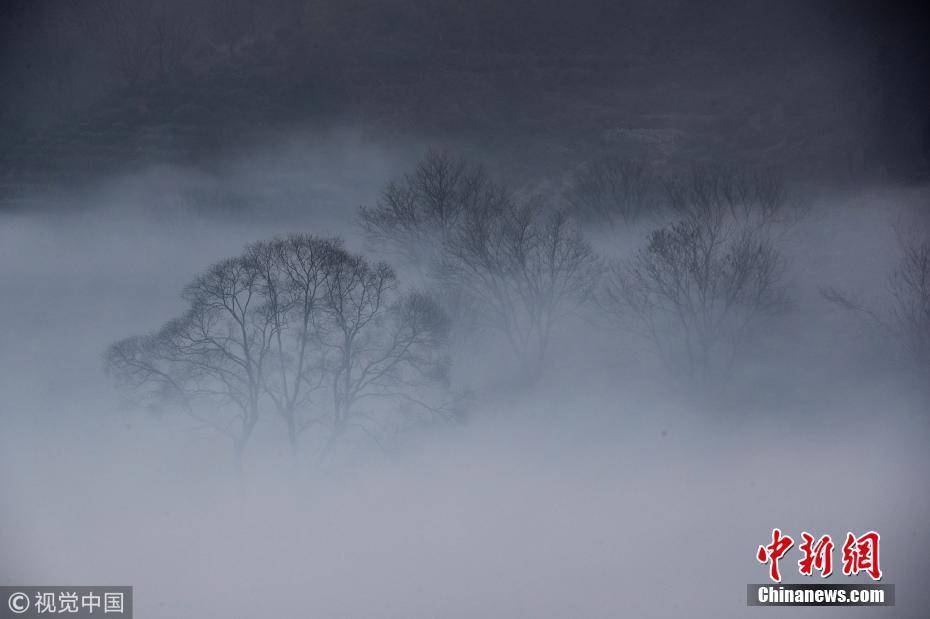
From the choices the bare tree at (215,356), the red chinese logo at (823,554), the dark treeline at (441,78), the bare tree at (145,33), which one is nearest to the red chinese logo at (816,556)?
the red chinese logo at (823,554)

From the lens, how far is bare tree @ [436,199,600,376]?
11.5 metres

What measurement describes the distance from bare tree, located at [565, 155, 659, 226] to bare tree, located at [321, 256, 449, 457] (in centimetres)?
259

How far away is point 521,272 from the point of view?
11.8 m

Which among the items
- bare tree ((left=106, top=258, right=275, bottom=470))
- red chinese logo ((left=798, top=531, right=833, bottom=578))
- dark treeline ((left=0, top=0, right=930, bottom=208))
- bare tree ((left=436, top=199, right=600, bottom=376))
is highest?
dark treeline ((left=0, top=0, right=930, bottom=208))

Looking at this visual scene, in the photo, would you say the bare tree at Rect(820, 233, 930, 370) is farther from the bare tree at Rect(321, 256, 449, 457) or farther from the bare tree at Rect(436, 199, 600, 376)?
the bare tree at Rect(321, 256, 449, 457)

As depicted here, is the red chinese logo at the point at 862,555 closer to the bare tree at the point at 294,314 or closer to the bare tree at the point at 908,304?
the bare tree at the point at 908,304

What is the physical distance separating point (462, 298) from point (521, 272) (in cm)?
90

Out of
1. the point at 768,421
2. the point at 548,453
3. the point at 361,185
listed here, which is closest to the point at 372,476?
the point at 548,453

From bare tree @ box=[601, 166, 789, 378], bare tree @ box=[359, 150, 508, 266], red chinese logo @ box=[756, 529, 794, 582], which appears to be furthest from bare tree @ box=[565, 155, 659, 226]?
red chinese logo @ box=[756, 529, 794, 582]

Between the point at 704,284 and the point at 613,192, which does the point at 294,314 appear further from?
the point at 704,284

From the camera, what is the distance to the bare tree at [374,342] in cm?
1066

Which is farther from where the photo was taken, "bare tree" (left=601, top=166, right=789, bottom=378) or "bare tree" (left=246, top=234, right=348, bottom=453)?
"bare tree" (left=601, top=166, right=789, bottom=378)

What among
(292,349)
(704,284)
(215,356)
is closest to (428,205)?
(292,349)

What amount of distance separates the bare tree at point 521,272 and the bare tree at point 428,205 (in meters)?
0.20
